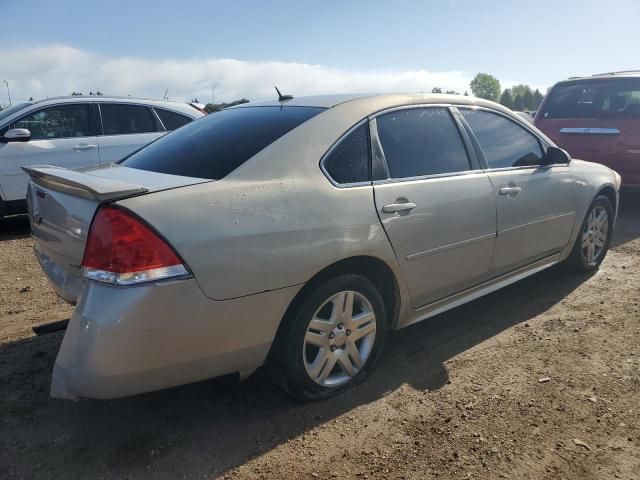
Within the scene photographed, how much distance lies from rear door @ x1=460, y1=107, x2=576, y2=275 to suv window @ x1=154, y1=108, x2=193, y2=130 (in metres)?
5.02

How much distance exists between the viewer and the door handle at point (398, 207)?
9.56ft

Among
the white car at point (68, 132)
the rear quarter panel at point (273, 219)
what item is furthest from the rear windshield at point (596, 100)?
the rear quarter panel at point (273, 219)

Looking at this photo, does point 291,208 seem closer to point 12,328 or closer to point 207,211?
point 207,211

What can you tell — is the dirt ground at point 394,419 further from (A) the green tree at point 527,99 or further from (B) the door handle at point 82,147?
(A) the green tree at point 527,99

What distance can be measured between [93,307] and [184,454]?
0.78m

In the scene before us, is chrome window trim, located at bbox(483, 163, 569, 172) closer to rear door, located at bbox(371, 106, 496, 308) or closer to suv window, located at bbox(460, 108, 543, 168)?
suv window, located at bbox(460, 108, 543, 168)

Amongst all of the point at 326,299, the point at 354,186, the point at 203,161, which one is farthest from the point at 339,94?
the point at 326,299

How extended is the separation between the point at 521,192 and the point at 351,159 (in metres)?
1.53

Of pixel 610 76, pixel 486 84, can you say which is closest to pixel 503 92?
pixel 486 84

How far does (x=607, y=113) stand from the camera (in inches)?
295

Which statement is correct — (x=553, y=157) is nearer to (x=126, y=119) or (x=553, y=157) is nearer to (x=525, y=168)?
(x=525, y=168)

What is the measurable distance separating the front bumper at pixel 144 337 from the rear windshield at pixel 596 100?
22.6 ft

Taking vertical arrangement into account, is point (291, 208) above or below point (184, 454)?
above

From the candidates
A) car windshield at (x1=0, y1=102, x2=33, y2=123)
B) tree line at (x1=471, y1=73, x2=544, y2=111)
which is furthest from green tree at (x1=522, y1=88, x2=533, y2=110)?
car windshield at (x1=0, y1=102, x2=33, y2=123)
